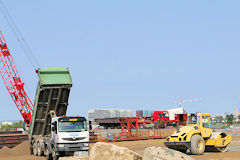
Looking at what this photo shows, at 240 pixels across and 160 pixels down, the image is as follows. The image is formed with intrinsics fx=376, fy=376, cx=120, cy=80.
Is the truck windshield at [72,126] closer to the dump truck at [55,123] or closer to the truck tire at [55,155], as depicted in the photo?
the dump truck at [55,123]

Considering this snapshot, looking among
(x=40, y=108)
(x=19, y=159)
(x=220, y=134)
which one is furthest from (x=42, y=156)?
(x=220, y=134)

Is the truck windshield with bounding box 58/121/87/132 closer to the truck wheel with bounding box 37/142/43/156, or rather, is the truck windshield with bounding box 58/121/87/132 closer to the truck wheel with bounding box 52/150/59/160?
the truck wheel with bounding box 52/150/59/160

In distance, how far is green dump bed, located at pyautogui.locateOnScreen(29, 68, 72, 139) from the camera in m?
25.1

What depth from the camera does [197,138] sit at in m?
22.7

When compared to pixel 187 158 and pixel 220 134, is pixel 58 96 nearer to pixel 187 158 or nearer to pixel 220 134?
pixel 220 134

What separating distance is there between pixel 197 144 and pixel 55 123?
8707 millimetres

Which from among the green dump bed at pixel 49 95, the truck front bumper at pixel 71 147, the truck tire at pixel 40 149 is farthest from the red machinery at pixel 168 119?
the truck front bumper at pixel 71 147

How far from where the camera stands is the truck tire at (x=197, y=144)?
22.5 metres

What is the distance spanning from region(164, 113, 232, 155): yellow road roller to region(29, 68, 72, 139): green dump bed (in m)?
7.81

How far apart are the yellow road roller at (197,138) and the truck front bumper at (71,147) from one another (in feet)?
16.7

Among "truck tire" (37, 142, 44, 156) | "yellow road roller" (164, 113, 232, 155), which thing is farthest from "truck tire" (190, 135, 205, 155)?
"truck tire" (37, 142, 44, 156)

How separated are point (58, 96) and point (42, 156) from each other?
458cm

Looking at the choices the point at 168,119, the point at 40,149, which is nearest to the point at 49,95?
the point at 40,149

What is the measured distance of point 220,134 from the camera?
78.8ft
